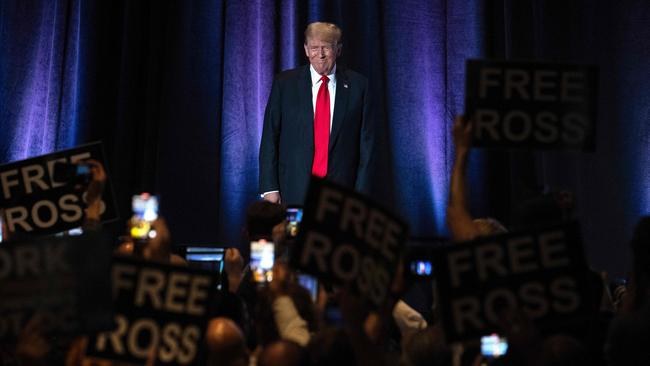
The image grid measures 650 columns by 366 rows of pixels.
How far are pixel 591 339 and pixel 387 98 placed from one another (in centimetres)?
380

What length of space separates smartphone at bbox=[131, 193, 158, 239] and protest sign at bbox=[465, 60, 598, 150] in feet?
3.55

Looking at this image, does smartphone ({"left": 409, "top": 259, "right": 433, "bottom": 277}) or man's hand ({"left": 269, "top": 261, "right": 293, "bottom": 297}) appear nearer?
man's hand ({"left": 269, "top": 261, "right": 293, "bottom": 297})

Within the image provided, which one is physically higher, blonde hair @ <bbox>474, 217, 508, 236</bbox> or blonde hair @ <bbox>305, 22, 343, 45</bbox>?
blonde hair @ <bbox>305, 22, 343, 45</bbox>

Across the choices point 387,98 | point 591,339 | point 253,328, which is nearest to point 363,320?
point 591,339

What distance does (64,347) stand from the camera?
3301 mm

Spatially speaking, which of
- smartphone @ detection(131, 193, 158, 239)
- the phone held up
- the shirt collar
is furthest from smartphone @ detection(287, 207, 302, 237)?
the shirt collar

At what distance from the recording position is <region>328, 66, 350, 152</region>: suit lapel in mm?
5781

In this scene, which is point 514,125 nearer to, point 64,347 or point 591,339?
point 591,339

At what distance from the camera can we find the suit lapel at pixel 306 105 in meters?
5.78

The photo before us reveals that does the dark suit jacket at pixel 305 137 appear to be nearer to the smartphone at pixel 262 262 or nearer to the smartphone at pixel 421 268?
the smartphone at pixel 421 268

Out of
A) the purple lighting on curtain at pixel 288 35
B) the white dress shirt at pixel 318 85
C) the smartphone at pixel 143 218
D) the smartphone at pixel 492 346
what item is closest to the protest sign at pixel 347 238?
the smartphone at pixel 492 346

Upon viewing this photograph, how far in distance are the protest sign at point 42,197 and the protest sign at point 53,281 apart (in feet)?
2.85

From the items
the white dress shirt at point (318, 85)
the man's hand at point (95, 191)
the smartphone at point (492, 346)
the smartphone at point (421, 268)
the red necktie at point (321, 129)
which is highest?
the white dress shirt at point (318, 85)

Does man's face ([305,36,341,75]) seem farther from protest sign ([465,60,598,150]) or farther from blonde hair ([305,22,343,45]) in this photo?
protest sign ([465,60,598,150])
